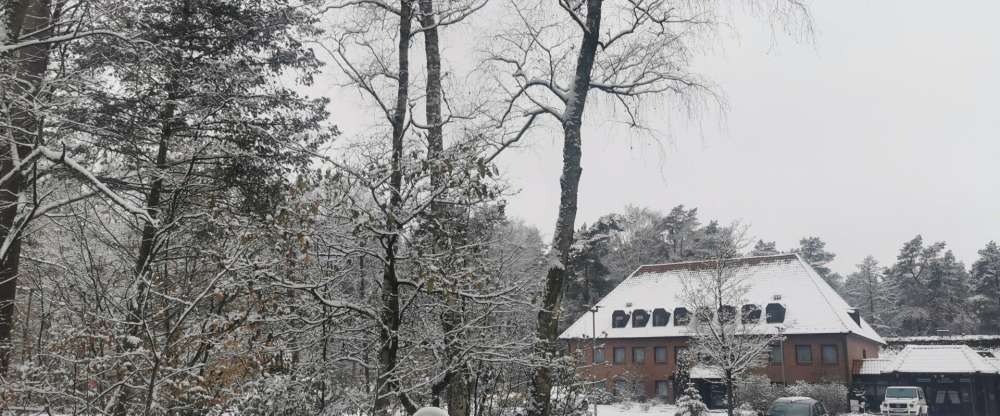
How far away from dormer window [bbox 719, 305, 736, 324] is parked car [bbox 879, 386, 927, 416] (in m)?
9.42

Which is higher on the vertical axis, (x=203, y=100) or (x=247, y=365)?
(x=203, y=100)

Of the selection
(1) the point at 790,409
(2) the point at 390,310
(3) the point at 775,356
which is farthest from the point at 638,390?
(2) the point at 390,310

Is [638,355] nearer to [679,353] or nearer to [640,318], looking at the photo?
[640,318]

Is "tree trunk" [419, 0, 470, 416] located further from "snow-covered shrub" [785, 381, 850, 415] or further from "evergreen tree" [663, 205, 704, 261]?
"evergreen tree" [663, 205, 704, 261]

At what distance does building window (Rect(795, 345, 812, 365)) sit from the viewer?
40.7m

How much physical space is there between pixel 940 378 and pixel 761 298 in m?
10.2

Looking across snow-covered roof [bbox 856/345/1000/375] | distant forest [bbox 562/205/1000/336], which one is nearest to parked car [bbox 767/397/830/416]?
snow-covered roof [bbox 856/345/1000/375]

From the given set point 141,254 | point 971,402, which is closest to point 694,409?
point 971,402

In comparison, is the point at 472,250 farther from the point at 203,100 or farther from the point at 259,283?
the point at 203,100

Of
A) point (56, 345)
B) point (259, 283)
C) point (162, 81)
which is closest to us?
point (259, 283)

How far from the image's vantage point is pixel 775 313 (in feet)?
137

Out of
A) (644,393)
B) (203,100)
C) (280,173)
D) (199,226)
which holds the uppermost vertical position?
(203,100)

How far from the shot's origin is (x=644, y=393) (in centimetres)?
4566

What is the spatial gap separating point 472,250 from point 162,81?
21.8 feet
